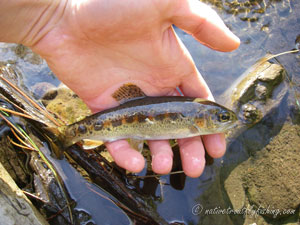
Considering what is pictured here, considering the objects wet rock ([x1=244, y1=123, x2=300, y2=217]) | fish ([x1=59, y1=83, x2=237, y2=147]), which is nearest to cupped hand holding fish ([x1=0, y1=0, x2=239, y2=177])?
fish ([x1=59, y1=83, x2=237, y2=147])

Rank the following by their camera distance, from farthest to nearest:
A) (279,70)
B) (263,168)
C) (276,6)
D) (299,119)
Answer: (276,6)
(279,70)
(299,119)
(263,168)

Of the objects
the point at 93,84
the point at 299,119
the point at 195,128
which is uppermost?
the point at 93,84

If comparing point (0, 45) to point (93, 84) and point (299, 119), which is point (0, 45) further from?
point (299, 119)

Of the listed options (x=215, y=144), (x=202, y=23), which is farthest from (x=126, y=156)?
(x=202, y=23)

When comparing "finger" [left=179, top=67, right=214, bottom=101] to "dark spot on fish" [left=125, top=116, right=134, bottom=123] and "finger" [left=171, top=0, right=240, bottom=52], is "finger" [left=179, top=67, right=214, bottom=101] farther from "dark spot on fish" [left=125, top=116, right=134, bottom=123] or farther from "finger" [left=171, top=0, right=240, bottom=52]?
"dark spot on fish" [left=125, top=116, right=134, bottom=123]

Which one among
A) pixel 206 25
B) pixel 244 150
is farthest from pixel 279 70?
pixel 206 25
